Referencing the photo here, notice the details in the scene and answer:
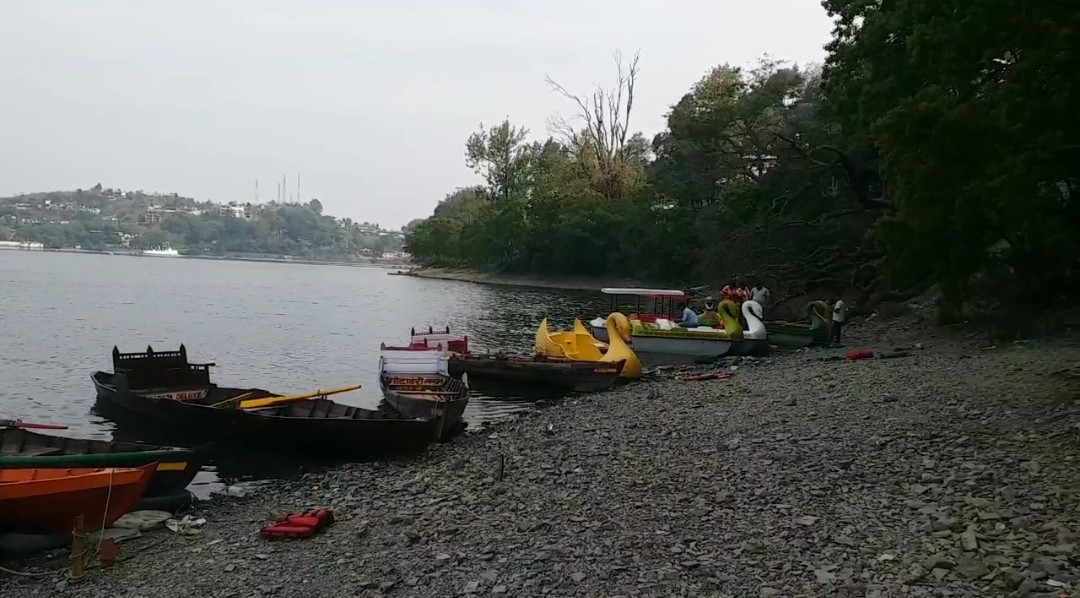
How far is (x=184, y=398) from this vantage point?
18.2m

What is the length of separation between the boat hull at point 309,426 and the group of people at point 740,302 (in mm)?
17254

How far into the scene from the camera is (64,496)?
406 inches

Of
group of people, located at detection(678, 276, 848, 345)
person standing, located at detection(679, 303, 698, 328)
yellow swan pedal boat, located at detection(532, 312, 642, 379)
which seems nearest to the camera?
yellow swan pedal boat, located at detection(532, 312, 642, 379)

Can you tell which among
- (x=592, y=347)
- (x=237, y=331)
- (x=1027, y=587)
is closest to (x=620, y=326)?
(x=592, y=347)

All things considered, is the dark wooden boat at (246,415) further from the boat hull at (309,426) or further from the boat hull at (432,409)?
the boat hull at (432,409)

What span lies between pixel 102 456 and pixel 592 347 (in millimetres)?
16095

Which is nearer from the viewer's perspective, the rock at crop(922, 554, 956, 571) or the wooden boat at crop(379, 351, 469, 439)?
the rock at crop(922, 554, 956, 571)

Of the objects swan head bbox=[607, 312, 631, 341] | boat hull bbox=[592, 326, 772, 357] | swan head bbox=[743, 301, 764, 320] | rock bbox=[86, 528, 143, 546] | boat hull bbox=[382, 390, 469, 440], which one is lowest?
rock bbox=[86, 528, 143, 546]

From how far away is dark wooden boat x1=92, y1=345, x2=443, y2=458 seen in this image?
581 inches

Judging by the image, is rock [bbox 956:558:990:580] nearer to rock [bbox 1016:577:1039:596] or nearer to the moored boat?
rock [bbox 1016:577:1039:596]

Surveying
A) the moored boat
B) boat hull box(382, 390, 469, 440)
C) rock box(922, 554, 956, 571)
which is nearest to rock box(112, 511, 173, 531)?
boat hull box(382, 390, 469, 440)

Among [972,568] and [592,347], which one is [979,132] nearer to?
[972,568]

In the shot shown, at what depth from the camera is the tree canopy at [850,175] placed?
460 inches

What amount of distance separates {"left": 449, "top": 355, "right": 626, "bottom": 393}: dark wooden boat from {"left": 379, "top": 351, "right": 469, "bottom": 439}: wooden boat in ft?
5.87
